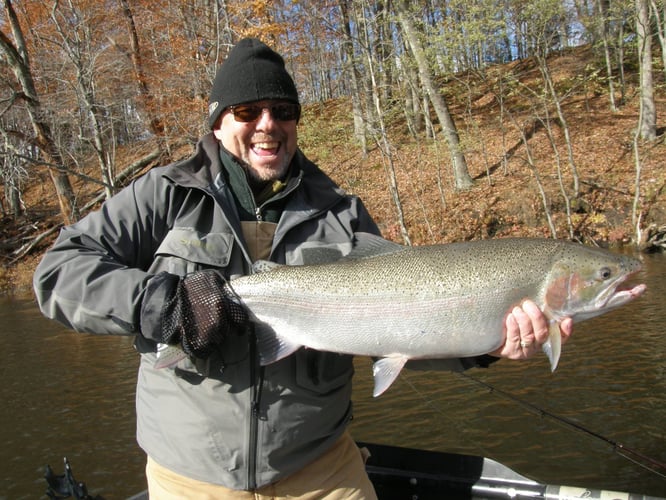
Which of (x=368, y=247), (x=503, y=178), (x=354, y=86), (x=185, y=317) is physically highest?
(x=354, y=86)

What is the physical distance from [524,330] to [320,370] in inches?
40.4

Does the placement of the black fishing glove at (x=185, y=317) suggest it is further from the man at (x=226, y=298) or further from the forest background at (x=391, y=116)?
the forest background at (x=391, y=116)

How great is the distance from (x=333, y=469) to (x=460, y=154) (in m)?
18.3

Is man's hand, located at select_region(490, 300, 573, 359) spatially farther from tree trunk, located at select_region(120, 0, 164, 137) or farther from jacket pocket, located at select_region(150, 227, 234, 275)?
tree trunk, located at select_region(120, 0, 164, 137)

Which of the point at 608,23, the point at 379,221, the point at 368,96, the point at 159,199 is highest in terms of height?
the point at 608,23

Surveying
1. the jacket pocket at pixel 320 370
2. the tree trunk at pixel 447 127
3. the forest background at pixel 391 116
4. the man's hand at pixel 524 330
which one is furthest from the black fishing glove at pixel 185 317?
the tree trunk at pixel 447 127

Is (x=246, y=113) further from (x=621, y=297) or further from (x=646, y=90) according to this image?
(x=646, y=90)

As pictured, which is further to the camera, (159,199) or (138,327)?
(159,199)

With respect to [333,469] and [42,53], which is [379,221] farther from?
[333,469]

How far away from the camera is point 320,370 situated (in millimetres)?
2617

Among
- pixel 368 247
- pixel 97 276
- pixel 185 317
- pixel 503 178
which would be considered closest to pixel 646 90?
pixel 503 178

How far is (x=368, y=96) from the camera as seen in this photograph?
902 inches

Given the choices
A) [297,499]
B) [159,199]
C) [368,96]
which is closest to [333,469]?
[297,499]

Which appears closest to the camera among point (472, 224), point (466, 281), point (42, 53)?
point (466, 281)
